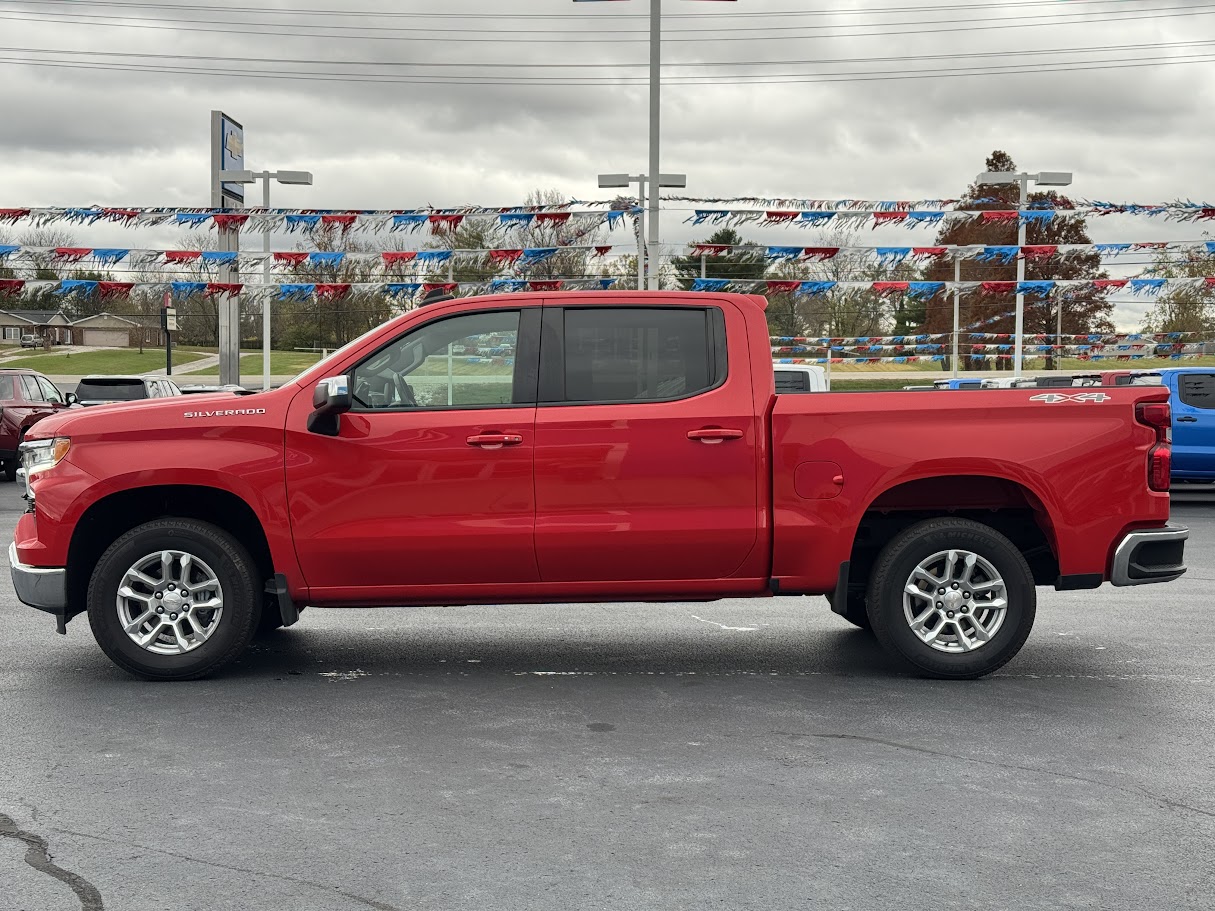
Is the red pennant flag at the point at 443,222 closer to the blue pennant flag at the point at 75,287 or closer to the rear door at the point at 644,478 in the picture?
the blue pennant flag at the point at 75,287

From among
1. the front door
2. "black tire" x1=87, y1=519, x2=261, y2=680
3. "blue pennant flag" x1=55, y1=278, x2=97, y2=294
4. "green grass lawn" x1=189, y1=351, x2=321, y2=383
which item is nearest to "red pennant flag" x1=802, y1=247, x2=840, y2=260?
"blue pennant flag" x1=55, y1=278, x2=97, y2=294

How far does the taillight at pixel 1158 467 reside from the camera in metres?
6.76

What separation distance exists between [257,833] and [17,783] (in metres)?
1.21

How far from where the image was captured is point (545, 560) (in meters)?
6.61

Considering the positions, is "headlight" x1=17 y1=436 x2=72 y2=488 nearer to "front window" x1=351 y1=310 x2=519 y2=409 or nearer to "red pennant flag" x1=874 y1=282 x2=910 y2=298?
"front window" x1=351 y1=310 x2=519 y2=409

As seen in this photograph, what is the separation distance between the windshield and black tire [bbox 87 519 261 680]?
50.3 ft

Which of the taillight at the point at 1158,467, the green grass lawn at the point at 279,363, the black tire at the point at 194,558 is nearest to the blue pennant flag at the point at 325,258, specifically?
the green grass lawn at the point at 279,363

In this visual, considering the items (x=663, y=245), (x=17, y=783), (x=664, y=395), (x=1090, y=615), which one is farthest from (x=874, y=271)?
(x=17, y=783)

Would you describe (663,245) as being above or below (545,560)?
above

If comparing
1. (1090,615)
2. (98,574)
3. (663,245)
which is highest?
(663,245)

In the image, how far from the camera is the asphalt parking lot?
396 cm

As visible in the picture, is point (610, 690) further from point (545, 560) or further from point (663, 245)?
point (663, 245)

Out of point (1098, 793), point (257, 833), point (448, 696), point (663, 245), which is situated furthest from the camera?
point (663, 245)

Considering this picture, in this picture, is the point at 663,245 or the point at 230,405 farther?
the point at 663,245
